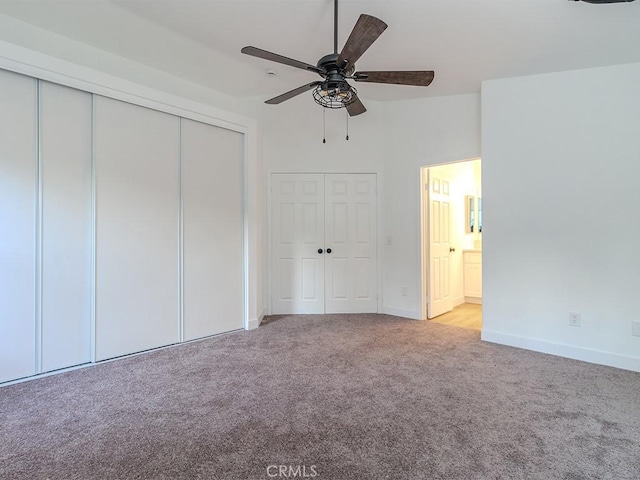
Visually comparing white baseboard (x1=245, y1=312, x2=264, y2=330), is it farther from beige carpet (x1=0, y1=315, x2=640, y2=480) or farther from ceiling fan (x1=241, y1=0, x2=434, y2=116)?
ceiling fan (x1=241, y1=0, x2=434, y2=116)

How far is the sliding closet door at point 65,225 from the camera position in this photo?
8.48 feet

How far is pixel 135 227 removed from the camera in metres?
3.03

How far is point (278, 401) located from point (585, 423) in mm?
1857

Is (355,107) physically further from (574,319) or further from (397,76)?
(574,319)

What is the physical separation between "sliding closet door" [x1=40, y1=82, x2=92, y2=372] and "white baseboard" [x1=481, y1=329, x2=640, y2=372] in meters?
3.85

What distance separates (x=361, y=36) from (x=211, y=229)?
7.99 ft

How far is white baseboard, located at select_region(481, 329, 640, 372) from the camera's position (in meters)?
2.75

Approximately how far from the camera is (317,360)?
2.89 meters

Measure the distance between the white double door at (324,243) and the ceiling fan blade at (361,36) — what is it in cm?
248

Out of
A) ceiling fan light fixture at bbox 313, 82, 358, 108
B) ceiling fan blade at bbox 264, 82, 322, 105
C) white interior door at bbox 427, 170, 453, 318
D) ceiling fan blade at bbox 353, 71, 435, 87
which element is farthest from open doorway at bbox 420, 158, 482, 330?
ceiling fan blade at bbox 264, 82, 322, 105

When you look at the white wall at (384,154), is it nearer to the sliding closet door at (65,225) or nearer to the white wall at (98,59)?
the white wall at (98,59)

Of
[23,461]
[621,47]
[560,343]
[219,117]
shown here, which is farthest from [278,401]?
[621,47]

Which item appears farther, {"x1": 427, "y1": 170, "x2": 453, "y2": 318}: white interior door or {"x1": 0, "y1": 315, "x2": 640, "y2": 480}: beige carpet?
{"x1": 427, "y1": 170, "x2": 453, "y2": 318}: white interior door

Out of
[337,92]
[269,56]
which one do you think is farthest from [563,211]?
[269,56]
